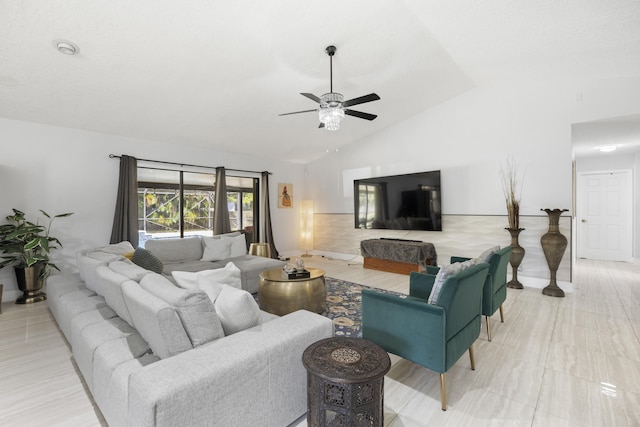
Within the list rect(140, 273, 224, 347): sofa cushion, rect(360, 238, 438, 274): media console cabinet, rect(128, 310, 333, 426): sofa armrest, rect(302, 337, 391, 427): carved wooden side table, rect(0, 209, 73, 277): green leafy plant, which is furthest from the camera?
rect(360, 238, 438, 274): media console cabinet

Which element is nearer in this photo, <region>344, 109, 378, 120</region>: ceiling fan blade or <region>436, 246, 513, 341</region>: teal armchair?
<region>436, 246, 513, 341</region>: teal armchair

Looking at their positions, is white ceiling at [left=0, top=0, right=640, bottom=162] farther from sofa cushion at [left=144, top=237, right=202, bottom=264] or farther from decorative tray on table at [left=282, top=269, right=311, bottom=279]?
decorative tray on table at [left=282, top=269, right=311, bottom=279]

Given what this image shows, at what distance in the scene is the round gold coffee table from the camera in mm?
3082

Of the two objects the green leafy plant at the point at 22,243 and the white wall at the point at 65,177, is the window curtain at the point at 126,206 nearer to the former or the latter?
the white wall at the point at 65,177

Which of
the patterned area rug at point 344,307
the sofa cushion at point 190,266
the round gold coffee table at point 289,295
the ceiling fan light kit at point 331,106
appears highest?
the ceiling fan light kit at point 331,106

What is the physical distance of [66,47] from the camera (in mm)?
2750

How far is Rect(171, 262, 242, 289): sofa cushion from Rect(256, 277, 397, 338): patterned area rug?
50.0 inches

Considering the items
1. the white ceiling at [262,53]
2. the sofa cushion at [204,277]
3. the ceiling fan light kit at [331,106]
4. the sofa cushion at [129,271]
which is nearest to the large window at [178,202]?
the white ceiling at [262,53]

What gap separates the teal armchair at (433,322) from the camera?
1.82 metres

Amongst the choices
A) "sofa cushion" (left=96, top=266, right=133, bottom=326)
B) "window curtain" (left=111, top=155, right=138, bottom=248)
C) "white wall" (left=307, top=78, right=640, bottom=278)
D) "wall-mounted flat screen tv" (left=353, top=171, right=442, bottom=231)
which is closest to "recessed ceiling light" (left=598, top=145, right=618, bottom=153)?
"white wall" (left=307, top=78, right=640, bottom=278)

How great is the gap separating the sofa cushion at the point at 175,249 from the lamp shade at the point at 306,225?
10.9 ft

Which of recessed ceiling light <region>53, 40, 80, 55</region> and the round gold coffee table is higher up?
recessed ceiling light <region>53, 40, 80, 55</region>

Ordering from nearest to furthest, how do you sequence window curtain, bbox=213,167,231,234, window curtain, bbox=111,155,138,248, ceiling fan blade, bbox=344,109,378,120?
ceiling fan blade, bbox=344,109,378,120, window curtain, bbox=111,155,138,248, window curtain, bbox=213,167,231,234

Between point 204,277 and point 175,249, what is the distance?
3.03m
